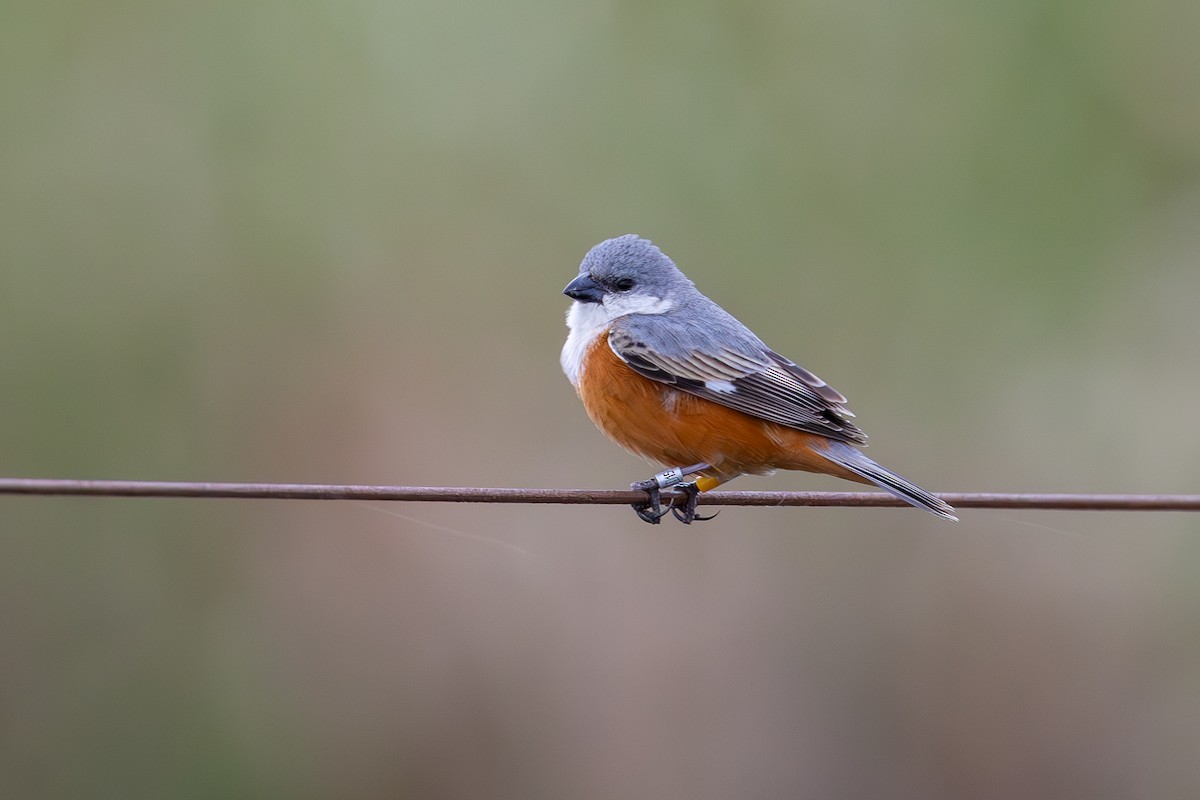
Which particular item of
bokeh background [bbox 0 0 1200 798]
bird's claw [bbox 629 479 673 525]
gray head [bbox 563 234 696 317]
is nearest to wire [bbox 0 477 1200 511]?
bird's claw [bbox 629 479 673 525]

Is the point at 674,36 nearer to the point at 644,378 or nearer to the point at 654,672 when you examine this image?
the point at 644,378

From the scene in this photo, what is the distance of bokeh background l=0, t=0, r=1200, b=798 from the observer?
5.02 m

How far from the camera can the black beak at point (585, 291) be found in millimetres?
4461

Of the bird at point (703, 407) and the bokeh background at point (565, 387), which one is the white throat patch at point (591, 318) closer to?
the bird at point (703, 407)

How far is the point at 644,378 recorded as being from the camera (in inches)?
156

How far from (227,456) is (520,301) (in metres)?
1.72

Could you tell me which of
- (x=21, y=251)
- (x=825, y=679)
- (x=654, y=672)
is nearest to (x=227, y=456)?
(x=21, y=251)

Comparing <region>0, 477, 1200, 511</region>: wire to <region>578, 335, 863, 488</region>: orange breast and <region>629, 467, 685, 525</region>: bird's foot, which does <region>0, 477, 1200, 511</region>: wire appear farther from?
<region>578, 335, 863, 488</region>: orange breast

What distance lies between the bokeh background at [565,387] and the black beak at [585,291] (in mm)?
1102

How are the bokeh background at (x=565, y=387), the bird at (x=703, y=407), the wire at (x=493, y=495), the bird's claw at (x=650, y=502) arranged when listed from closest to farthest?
the wire at (x=493, y=495), the bird's claw at (x=650, y=502), the bird at (x=703, y=407), the bokeh background at (x=565, y=387)

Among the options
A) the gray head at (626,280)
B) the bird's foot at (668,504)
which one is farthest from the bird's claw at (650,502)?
the gray head at (626,280)

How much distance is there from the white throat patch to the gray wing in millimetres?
145

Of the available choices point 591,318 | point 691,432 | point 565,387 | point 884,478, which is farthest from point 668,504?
point 565,387

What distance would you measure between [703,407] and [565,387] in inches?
67.1
